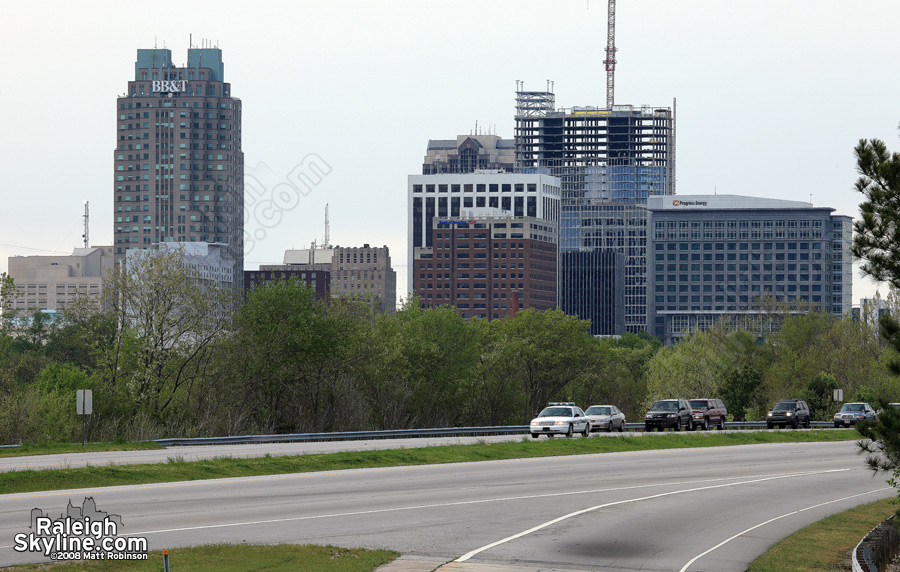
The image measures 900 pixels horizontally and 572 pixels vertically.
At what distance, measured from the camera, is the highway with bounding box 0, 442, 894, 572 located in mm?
20750

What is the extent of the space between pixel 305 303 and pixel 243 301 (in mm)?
4473

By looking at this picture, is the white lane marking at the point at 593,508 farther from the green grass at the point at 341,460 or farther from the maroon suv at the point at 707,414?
the maroon suv at the point at 707,414

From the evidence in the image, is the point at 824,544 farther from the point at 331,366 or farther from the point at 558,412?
the point at 331,366

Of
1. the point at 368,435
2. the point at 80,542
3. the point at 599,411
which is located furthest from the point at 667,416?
the point at 80,542

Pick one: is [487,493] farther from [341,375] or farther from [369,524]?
[341,375]

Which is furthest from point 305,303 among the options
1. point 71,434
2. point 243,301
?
point 71,434

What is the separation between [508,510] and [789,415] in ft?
164

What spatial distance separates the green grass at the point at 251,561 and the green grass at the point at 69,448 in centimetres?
2710

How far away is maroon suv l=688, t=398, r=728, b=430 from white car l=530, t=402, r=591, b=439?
1132 cm

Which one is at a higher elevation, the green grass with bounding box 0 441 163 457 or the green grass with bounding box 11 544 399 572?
the green grass with bounding box 11 544 399 572

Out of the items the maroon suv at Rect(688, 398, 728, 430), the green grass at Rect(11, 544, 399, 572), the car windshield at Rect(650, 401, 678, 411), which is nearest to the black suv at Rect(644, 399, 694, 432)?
the car windshield at Rect(650, 401, 678, 411)

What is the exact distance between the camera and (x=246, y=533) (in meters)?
22.1

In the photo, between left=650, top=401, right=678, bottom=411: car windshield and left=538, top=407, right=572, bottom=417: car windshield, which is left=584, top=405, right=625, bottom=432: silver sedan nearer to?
left=650, top=401, right=678, bottom=411: car windshield

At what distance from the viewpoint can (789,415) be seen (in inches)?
2874
